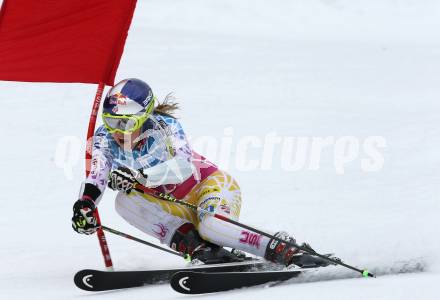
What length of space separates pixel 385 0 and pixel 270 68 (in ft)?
22.1

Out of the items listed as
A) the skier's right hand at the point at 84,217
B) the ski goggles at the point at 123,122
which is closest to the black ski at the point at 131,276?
the skier's right hand at the point at 84,217

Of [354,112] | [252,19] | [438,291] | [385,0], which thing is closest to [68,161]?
[354,112]

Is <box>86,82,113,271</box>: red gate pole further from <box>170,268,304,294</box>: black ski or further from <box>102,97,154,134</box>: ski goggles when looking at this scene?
<box>170,268,304,294</box>: black ski

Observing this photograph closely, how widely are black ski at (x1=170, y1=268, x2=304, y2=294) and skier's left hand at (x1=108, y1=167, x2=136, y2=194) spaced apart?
0.75 meters

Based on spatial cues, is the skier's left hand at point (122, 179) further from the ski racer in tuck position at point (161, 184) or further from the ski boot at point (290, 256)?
the ski boot at point (290, 256)

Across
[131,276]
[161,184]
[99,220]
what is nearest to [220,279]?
[131,276]

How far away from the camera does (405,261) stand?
602 cm

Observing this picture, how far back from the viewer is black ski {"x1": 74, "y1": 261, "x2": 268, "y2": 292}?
560 centimetres

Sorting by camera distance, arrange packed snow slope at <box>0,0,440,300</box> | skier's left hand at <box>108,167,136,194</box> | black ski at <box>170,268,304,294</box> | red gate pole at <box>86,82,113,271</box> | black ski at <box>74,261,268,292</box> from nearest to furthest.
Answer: black ski at <box>170,268,304,294</box>, black ski at <box>74,261,268,292</box>, skier's left hand at <box>108,167,136,194</box>, red gate pole at <box>86,82,113,271</box>, packed snow slope at <box>0,0,440,300</box>

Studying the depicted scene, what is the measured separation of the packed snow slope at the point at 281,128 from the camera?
645 centimetres

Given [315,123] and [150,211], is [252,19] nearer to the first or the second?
[315,123]

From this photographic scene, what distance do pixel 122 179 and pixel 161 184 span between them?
345 millimetres

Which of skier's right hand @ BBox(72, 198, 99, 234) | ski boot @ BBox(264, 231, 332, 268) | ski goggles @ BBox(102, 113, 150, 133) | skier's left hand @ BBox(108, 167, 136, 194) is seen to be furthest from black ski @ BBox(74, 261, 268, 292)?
ski goggles @ BBox(102, 113, 150, 133)

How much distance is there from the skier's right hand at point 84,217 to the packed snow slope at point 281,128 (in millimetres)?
402
